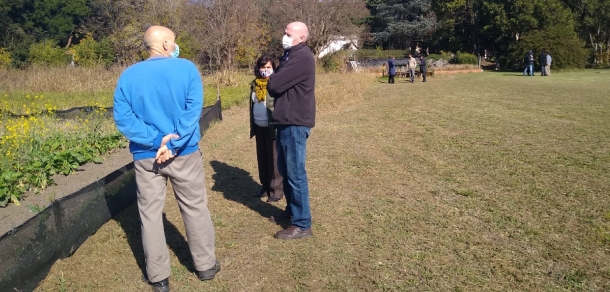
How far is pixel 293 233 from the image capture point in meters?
4.15

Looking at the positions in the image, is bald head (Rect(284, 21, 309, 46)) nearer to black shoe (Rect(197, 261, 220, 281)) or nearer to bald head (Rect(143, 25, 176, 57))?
bald head (Rect(143, 25, 176, 57))

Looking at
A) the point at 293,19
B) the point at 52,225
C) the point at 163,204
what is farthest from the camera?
the point at 293,19

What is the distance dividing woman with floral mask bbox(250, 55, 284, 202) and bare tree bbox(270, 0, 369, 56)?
27.3 meters

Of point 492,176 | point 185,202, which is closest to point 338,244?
point 185,202

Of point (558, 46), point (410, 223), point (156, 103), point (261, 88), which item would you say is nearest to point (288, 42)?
point (156, 103)

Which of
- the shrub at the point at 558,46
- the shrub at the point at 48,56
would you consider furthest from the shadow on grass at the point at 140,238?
the shrub at the point at 558,46

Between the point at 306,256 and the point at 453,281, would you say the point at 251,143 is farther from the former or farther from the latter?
the point at 453,281

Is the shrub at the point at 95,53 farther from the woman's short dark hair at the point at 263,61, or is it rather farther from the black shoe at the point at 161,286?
the black shoe at the point at 161,286

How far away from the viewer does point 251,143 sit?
28.0 ft

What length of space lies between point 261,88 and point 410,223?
210 cm

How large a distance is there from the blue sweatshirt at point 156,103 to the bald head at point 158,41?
66mm

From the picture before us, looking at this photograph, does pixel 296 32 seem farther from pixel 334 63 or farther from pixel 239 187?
pixel 334 63

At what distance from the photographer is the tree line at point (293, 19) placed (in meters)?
23.0

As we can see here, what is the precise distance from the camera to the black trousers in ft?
17.4
